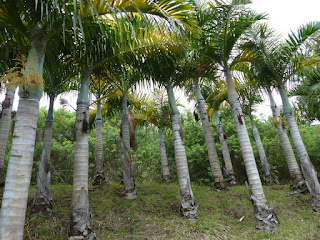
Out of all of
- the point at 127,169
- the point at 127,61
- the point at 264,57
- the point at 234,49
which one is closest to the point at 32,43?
the point at 127,61

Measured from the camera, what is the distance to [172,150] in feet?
56.5

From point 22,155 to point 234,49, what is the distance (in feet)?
20.8

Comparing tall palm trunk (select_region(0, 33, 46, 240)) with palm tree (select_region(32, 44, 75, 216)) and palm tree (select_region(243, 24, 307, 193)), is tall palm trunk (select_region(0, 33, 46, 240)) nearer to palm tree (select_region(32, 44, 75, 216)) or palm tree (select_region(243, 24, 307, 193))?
palm tree (select_region(32, 44, 75, 216))

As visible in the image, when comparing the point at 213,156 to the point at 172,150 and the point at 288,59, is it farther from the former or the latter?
the point at 172,150

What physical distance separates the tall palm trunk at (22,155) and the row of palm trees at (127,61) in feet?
0.04

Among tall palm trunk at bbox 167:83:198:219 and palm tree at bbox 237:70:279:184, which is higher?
palm tree at bbox 237:70:279:184

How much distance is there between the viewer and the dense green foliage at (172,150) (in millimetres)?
14867

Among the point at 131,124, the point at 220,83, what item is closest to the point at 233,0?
the point at 220,83

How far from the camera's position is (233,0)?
6090mm

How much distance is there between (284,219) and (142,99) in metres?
7.30

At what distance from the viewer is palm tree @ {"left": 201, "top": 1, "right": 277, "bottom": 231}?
17.8 ft

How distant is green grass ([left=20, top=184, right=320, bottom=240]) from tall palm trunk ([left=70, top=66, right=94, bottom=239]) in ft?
3.17

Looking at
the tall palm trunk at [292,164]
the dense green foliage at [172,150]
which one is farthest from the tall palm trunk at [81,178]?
the dense green foliage at [172,150]

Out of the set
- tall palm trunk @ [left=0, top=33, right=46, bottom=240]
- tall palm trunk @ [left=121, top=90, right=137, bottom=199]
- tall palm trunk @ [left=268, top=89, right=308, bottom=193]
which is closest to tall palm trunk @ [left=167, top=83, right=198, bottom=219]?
tall palm trunk @ [left=121, top=90, right=137, bottom=199]
